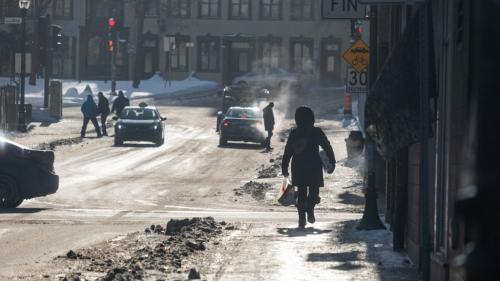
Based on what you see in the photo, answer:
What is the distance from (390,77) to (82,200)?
1326 centimetres

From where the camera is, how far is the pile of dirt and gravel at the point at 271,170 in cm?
2988

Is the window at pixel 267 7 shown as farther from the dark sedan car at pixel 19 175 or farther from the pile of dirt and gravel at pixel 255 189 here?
the dark sedan car at pixel 19 175

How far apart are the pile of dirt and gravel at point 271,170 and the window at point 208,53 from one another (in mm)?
59176

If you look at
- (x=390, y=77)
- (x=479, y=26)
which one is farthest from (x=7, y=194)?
(x=479, y=26)

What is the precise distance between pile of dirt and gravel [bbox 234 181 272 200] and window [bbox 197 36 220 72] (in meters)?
68.8

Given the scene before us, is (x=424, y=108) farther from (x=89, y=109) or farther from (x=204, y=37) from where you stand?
(x=204, y=37)

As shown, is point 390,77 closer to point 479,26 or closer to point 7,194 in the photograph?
point 479,26

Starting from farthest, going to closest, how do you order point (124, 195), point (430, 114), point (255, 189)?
1. point (255, 189)
2. point (124, 195)
3. point (430, 114)

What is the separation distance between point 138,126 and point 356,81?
18071 millimetres

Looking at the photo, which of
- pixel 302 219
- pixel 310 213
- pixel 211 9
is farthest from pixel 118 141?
pixel 211 9

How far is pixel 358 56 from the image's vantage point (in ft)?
85.5

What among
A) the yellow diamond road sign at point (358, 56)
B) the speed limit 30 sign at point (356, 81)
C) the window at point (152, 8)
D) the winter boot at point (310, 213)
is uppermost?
the window at point (152, 8)

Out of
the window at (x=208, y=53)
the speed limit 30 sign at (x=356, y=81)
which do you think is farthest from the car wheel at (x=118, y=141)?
the window at (x=208, y=53)

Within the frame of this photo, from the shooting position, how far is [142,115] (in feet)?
143
